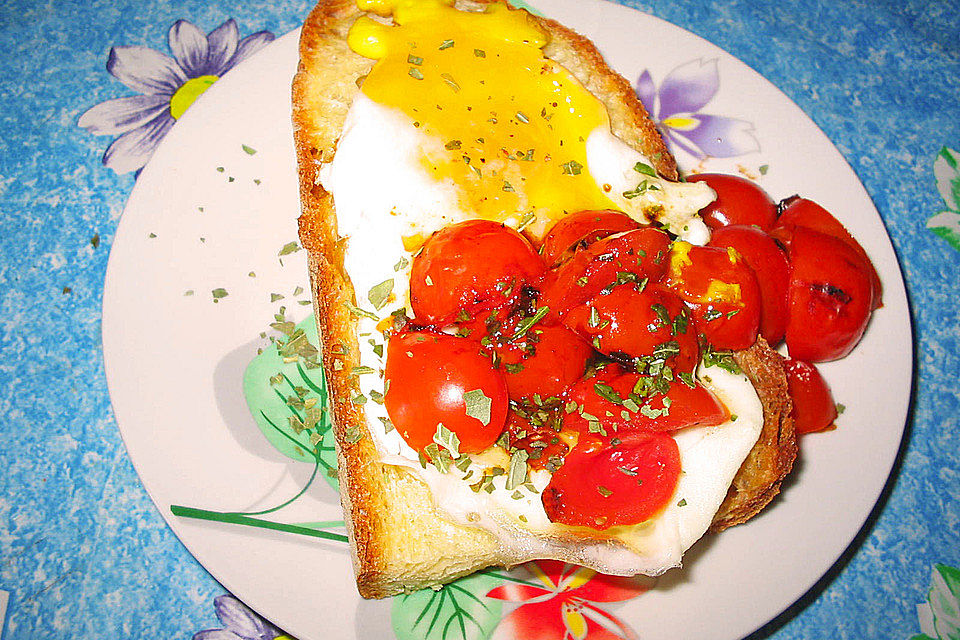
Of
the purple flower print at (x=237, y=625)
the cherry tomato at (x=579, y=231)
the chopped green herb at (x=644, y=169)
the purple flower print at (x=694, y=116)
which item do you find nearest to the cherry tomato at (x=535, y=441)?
the cherry tomato at (x=579, y=231)

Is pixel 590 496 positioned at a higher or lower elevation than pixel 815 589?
higher

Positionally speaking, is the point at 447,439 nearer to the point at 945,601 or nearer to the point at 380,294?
the point at 380,294

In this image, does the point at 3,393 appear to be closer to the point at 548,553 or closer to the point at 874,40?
the point at 548,553

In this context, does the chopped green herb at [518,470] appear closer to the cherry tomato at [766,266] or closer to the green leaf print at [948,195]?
the cherry tomato at [766,266]

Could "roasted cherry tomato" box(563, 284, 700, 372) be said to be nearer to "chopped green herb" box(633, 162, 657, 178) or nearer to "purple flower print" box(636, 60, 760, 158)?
"chopped green herb" box(633, 162, 657, 178)

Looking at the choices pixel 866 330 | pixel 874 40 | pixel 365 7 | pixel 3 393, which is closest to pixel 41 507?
pixel 3 393

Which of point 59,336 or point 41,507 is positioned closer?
point 41,507
